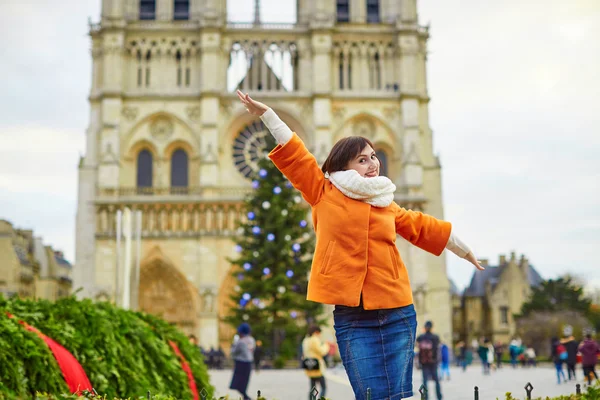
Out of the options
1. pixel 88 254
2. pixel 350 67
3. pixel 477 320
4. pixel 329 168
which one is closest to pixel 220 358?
pixel 88 254

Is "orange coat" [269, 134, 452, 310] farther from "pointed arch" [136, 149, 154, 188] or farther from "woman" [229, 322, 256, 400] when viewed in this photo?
"pointed arch" [136, 149, 154, 188]

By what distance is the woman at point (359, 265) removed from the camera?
4.00m

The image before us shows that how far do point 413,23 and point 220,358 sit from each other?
60.7 feet

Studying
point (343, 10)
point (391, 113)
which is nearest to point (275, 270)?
point (391, 113)

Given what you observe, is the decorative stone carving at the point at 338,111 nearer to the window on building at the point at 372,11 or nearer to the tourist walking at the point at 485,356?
the window on building at the point at 372,11

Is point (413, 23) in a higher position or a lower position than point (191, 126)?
higher

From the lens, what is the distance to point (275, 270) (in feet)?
90.4

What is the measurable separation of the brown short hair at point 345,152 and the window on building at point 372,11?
37.4m

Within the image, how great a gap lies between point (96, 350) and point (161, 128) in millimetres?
33855

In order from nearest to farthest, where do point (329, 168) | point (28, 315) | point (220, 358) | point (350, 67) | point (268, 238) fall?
point (329, 168) < point (28, 315) < point (268, 238) < point (220, 358) < point (350, 67)

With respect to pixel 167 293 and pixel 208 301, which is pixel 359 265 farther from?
pixel 167 293

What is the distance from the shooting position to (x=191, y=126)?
3888 cm

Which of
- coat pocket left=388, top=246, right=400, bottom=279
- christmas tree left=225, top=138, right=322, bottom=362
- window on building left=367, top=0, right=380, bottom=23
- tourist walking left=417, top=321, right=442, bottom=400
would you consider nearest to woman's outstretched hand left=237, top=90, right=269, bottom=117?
coat pocket left=388, top=246, right=400, bottom=279

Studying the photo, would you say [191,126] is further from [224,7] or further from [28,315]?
[28,315]
